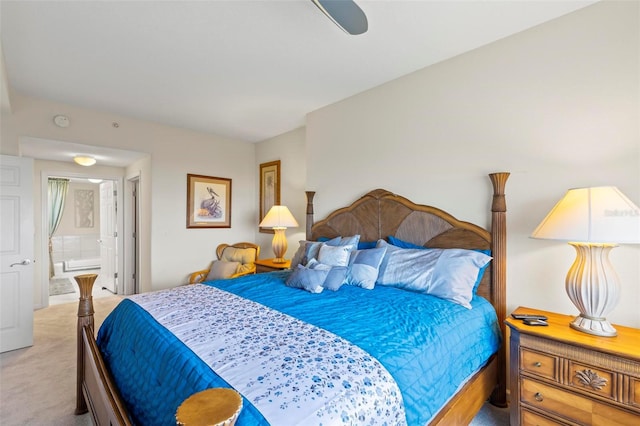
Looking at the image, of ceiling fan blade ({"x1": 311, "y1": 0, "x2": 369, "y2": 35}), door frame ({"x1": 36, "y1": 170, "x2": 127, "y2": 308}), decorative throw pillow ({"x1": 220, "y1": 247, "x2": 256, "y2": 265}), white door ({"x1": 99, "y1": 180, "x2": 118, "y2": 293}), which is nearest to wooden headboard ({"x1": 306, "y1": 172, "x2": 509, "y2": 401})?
decorative throw pillow ({"x1": 220, "y1": 247, "x2": 256, "y2": 265})

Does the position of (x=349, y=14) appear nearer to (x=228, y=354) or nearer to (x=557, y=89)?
(x=557, y=89)

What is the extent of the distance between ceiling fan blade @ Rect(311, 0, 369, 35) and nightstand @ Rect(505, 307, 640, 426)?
1.95 meters

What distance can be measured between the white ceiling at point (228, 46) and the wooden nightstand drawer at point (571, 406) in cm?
230

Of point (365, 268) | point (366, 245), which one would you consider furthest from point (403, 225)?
point (365, 268)

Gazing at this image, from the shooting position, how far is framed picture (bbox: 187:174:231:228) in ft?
14.5

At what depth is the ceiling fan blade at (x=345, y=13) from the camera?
4.78 ft

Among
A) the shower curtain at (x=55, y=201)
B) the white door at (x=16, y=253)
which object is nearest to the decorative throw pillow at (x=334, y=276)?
the white door at (x=16, y=253)

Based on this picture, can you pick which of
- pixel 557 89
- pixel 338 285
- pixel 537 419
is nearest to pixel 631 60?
pixel 557 89

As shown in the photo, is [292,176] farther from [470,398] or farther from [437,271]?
[470,398]

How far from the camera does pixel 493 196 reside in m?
2.17

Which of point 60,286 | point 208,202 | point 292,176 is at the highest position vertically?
→ point 292,176

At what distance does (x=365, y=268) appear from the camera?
7.63 feet

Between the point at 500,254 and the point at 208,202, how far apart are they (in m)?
3.96

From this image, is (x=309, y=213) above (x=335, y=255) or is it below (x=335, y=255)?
above
